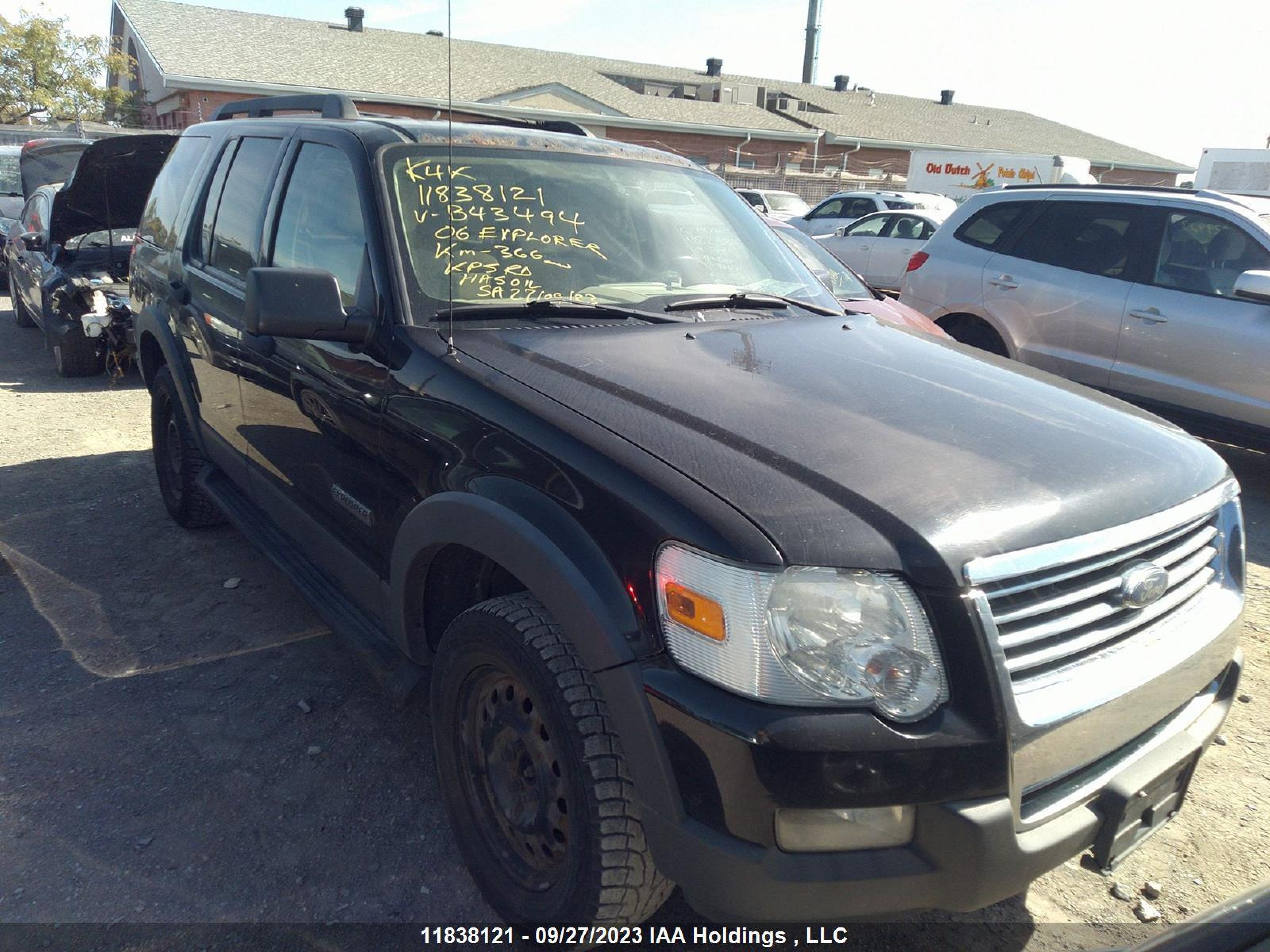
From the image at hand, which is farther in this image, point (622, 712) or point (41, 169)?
point (41, 169)

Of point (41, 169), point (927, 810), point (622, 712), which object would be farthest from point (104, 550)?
point (41, 169)

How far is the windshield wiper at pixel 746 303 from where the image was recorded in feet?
9.84

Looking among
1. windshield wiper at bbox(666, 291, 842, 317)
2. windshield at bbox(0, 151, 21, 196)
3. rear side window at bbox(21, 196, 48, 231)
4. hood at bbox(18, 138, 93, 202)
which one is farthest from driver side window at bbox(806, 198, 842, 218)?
windshield wiper at bbox(666, 291, 842, 317)

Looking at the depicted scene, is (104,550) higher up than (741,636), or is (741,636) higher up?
(741,636)

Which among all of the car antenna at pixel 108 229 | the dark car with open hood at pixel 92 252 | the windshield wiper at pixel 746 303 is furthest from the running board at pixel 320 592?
the car antenna at pixel 108 229

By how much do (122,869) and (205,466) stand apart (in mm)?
2294

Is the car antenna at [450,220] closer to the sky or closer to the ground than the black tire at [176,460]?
closer to the sky

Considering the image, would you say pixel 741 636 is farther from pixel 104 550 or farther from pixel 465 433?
pixel 104 550

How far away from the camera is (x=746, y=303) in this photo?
3.13m

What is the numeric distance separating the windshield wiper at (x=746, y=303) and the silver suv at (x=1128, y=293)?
148 inches

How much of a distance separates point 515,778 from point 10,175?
17.4 meters

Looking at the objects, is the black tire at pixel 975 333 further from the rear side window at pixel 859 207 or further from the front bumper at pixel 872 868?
the rear side window at pixel 859 207

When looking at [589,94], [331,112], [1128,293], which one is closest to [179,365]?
[331,112]

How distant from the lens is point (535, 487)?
6.79 feet
